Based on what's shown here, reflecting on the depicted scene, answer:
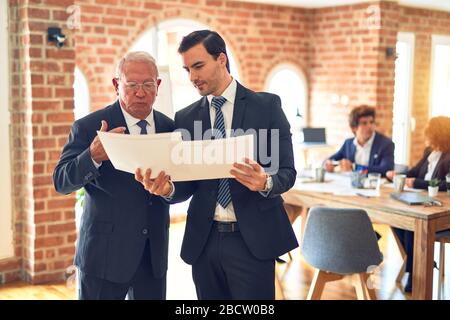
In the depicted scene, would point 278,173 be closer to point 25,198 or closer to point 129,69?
point 129,69

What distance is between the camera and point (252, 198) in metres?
2.15

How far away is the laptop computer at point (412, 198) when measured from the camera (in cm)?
382

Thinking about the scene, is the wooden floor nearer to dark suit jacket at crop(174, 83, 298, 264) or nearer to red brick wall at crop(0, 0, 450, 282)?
red brick wall at crop(0, 0, 450, 282)

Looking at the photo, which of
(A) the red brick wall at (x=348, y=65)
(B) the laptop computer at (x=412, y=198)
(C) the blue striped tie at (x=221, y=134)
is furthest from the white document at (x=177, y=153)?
(A) the red brick wall at (x=348, y=65)

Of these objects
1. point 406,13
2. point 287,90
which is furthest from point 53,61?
point 406,13

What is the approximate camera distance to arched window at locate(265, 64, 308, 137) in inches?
288

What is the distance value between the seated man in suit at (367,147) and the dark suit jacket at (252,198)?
9.67 feet

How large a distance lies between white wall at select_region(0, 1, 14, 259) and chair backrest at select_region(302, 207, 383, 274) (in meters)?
2.28

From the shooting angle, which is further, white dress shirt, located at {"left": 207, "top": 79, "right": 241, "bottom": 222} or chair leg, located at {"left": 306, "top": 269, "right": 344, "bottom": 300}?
chair leg, located at {"left": 306, "top": 269, "right": 344, "bottom": 300}

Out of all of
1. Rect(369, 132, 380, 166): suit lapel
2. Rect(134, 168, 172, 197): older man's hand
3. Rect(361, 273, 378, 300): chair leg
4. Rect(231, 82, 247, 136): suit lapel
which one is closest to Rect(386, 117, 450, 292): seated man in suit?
Rect(369, 132, 380, 166): suit lapel

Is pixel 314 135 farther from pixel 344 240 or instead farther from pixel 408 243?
pixel 344 240
